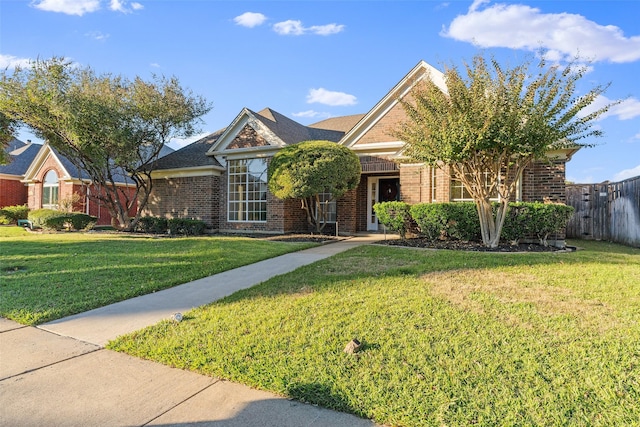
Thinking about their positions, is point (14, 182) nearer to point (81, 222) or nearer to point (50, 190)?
point (50, 190)

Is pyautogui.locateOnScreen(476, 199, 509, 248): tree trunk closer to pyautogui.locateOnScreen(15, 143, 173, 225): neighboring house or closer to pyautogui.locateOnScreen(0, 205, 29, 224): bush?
pyautogui.locateOnScreen(15, 143, 173, 225): neighboring house

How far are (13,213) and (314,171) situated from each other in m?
22.8

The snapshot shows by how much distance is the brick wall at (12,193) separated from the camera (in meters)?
25.3

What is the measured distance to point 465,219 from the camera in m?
10.2

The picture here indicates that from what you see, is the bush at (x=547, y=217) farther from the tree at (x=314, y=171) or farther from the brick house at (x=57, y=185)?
the brick house at (x=57, y=185)

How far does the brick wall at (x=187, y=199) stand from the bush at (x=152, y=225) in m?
0.54

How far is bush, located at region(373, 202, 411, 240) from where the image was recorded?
11148mm

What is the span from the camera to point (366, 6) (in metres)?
9.56

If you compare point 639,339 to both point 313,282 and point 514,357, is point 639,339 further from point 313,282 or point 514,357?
point 313,282

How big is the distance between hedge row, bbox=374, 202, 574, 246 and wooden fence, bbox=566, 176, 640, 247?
3354 mm

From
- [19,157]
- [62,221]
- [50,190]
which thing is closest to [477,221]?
[62,221]

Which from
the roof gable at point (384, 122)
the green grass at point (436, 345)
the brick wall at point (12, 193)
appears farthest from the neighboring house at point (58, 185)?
the green grass at point (436, 345)

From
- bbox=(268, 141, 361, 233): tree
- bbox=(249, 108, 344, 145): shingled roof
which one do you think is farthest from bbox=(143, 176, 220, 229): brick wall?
bbox=(268, 141, 361, 233): tree

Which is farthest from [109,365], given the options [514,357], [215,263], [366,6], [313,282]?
[366,6]
